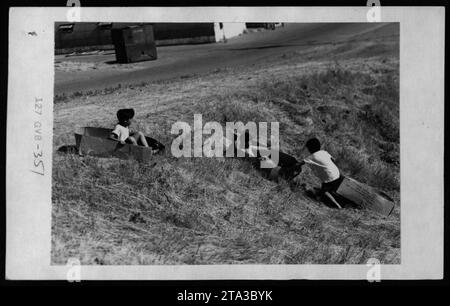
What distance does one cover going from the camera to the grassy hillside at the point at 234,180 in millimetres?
9266

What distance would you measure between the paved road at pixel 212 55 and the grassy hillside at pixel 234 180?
15 centimetres

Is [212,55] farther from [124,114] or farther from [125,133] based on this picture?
[125,133]

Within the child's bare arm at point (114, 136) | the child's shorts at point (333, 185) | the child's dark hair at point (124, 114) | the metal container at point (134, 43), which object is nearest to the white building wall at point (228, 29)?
the metal container at point (134, 43)

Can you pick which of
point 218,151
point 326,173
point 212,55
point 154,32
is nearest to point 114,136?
point 218,151

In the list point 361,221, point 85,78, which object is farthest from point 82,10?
point 361,221

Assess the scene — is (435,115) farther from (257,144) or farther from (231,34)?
(231,34)

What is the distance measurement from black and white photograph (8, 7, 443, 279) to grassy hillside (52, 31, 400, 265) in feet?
0.07

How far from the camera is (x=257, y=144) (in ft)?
33.0

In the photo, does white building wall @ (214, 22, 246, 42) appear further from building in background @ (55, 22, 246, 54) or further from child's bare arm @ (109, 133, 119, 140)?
child's bare arm @ (109, 133, 119, 140)

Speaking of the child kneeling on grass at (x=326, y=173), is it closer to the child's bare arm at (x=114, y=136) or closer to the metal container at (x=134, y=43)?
the child's bare arm at (x=114, y=136)

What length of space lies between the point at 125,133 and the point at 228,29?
7.31ft

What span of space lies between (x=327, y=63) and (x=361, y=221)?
2788mm
